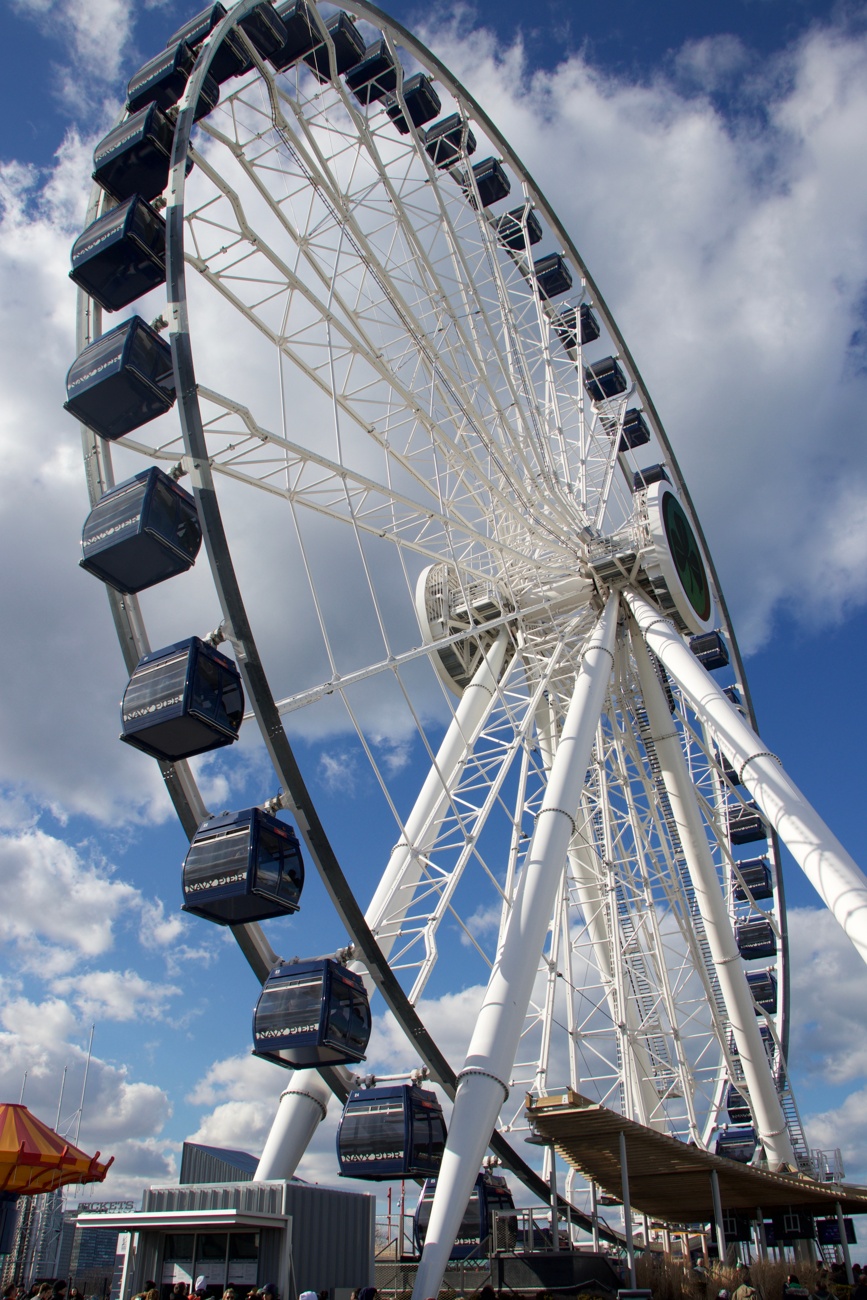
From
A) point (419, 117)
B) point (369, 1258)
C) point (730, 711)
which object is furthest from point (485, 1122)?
point (419, 117)

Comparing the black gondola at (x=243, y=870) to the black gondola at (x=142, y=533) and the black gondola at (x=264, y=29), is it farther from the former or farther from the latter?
the black gondola at (x=264, y=29)

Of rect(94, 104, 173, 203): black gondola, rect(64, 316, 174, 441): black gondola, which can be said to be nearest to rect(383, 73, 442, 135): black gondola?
rect(94, 104, 173, 203): black gondola

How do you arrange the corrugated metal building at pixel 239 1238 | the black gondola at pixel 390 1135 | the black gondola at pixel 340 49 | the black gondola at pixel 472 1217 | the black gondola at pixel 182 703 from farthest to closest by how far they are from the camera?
the black gondola at pixel 340 49 → the black gondola at pixel 472 1217 → the black gondola at pixel 390 1135 → the black gondola at pixel 182 703 → the corrugated metal building at pixel 239 1238

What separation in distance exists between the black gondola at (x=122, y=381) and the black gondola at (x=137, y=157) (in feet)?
11.4

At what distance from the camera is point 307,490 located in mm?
16344

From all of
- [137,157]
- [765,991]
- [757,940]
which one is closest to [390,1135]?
[137,157]

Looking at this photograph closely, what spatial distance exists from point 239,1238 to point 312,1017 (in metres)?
2.61

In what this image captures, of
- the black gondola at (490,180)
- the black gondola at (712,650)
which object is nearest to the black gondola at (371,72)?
the black gondola at (490,180)

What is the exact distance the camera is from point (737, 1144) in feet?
96.8

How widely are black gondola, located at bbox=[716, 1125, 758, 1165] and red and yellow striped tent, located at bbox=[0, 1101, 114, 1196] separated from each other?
21.0 metres

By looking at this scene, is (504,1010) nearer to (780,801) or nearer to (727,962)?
Answer: (780,801)

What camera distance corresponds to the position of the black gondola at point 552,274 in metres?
26.7

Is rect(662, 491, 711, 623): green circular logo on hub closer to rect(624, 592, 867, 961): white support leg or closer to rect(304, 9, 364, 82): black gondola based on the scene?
rect(624, 592, 867, 961): white support leg

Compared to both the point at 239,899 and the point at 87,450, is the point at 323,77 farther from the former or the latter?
the point at 239,899
